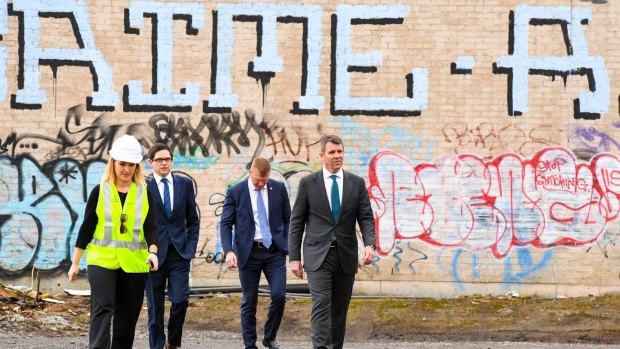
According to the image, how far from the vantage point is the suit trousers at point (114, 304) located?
27.3 ft

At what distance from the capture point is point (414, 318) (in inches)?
542

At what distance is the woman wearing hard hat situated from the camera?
8359 millimetres

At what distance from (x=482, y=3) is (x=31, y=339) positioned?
7.71 metres

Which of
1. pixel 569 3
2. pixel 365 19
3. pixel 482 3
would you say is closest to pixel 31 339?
pixel 365 19

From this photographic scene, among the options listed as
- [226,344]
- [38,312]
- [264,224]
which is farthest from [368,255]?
[38,312]

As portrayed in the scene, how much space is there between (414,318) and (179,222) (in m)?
4.39

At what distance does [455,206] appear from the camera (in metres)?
15.3

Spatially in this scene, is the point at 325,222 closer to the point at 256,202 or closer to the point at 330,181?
the point at 330,181

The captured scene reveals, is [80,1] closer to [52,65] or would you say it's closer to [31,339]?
[52,65]

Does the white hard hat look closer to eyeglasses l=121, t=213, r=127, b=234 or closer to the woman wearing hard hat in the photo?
the woman wearing hard hat

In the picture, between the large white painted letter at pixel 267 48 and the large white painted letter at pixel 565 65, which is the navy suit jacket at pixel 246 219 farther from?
the large white painted letter at pixel 565 65

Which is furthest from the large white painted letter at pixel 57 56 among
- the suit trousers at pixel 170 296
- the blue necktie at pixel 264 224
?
the suit trousers at pixel 170 296

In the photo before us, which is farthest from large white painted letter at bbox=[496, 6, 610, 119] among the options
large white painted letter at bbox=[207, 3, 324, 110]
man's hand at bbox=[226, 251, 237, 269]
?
man's hand at bbox=[226, 251, 237, 269]

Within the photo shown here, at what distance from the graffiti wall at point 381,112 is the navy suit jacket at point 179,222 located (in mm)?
4703
